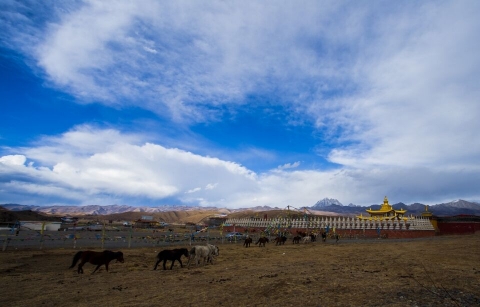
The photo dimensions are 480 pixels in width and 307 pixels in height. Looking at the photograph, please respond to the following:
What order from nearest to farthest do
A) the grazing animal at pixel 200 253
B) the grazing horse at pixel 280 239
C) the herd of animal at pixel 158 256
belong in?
the herd of animal at pixel 158 256 → the grazing animal at pixel 200 253 → the grazing horse at pixel 280 239

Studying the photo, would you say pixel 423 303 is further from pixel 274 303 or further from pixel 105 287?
pixel 105 287

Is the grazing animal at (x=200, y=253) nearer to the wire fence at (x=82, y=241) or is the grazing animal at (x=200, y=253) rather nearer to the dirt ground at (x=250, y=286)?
the dirt ground at (x=250, y=286)

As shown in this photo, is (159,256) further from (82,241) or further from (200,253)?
(82,241)

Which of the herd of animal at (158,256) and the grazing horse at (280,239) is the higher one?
the herd of animal at (158,256)

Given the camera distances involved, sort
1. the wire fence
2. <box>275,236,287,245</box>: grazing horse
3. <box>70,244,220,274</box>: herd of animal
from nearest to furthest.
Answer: <box>70,244,220,274</box>: herd of animal, the wire fence, <box>275,236,287,245</box>: grazing horse

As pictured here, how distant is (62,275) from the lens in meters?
13.1

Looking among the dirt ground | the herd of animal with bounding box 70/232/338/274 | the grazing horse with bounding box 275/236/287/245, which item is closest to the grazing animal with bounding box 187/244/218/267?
the herd of animal with bounding box 70/232/338/274

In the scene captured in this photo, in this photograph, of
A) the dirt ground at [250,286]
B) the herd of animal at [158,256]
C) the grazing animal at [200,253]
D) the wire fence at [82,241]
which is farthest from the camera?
the wire fence at [82,241]

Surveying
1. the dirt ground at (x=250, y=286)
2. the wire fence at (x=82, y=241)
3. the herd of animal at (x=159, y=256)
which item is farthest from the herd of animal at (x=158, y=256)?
the wire fence at (x=82, y=241)

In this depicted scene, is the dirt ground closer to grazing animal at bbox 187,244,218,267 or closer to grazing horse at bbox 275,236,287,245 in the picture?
grazing animal at bbox 187,244,218,267

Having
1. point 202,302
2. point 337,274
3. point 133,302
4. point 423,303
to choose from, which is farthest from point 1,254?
point 423,303

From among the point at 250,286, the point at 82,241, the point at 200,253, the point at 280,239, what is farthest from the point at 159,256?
the point at 280,239

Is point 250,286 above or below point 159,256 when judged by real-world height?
below

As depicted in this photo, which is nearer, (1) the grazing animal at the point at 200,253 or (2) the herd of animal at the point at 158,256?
(2) the herd of animal at the point at 158,256
